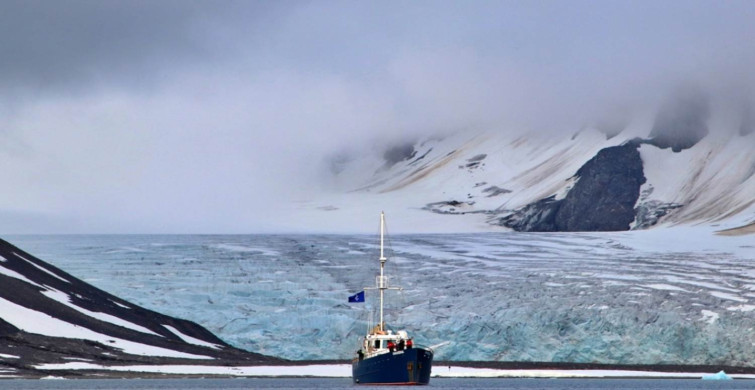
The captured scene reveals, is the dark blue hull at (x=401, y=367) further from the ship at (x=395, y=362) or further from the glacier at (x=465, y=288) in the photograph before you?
the glacier at (x=465, y=288)

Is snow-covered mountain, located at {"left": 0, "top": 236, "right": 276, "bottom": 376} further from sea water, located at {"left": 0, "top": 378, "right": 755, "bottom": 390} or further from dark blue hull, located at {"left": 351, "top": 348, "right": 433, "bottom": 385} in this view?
dark blue hull, located at {"left": 351, "top": 348, "right": 433, "bottom": 385}

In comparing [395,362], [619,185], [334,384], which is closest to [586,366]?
[334,384]

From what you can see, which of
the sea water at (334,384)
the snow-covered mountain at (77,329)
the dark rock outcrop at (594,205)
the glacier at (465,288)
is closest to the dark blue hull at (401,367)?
the sea water at (334,384)

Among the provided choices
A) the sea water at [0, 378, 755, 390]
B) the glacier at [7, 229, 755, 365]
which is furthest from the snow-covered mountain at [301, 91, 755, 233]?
the sea water at [0, 378, 755, 390]

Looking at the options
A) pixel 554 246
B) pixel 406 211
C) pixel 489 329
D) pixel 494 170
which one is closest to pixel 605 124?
pixel 494 170

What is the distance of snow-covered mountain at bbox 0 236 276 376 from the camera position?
343ft

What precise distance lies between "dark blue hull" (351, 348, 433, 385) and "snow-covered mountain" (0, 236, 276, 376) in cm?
2348

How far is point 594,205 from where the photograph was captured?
181m

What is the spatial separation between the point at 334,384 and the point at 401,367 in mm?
14296

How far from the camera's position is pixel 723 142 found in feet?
596

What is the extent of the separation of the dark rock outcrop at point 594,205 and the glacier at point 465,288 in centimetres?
2281

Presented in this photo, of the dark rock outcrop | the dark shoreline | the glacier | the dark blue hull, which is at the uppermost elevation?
the dark rock outcrop

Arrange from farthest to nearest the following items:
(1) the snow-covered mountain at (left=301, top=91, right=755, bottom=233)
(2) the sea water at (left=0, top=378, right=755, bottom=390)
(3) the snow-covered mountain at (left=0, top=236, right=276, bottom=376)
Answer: (1) the snow-covered mountain at (left=301, top=91, right=755, bottom=233) → (3) the snow-covered mountain at (left=0, top=236, right=276, bottom=376) → (2) the sea water at (left=0, top=378, right=755, bottom=390)

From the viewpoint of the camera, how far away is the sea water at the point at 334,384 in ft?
298
